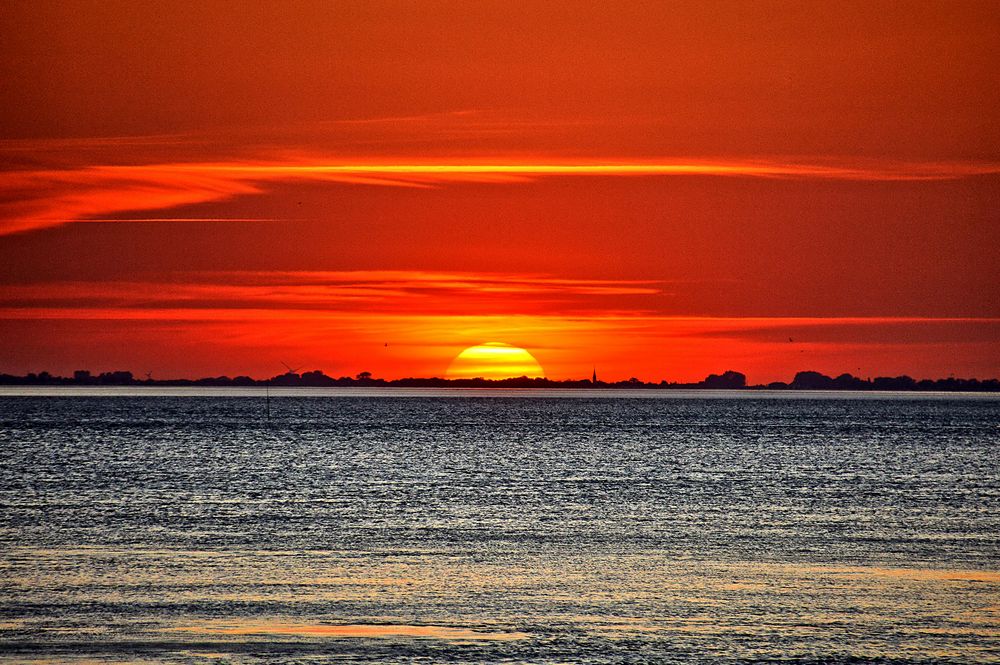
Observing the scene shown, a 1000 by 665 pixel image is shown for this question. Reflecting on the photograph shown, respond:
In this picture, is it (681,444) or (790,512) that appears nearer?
(790,512)

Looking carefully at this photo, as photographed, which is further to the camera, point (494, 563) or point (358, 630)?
point (494, 563)

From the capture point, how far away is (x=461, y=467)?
291 feet

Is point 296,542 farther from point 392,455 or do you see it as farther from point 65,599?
point 392,455

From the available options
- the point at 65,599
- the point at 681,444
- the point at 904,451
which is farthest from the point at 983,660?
the point at 681,444

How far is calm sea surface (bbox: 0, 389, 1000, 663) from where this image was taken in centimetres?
2678

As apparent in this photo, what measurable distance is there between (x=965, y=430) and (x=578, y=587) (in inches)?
5913

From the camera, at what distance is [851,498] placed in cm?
6525

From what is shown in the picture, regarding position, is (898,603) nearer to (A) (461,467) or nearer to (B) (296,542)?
(B) (296,542)

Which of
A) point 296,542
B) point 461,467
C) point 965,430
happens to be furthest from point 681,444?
point 296,542

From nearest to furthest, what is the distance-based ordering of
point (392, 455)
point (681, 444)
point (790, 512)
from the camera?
point (790, 512)
point (392, 455)
point (681, 444)

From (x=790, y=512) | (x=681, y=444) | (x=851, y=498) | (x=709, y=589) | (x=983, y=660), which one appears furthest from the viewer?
(x=681, y=444)

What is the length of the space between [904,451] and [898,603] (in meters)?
88.3

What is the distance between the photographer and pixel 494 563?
38.7 m

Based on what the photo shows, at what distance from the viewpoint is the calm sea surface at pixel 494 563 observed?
87.9ft
